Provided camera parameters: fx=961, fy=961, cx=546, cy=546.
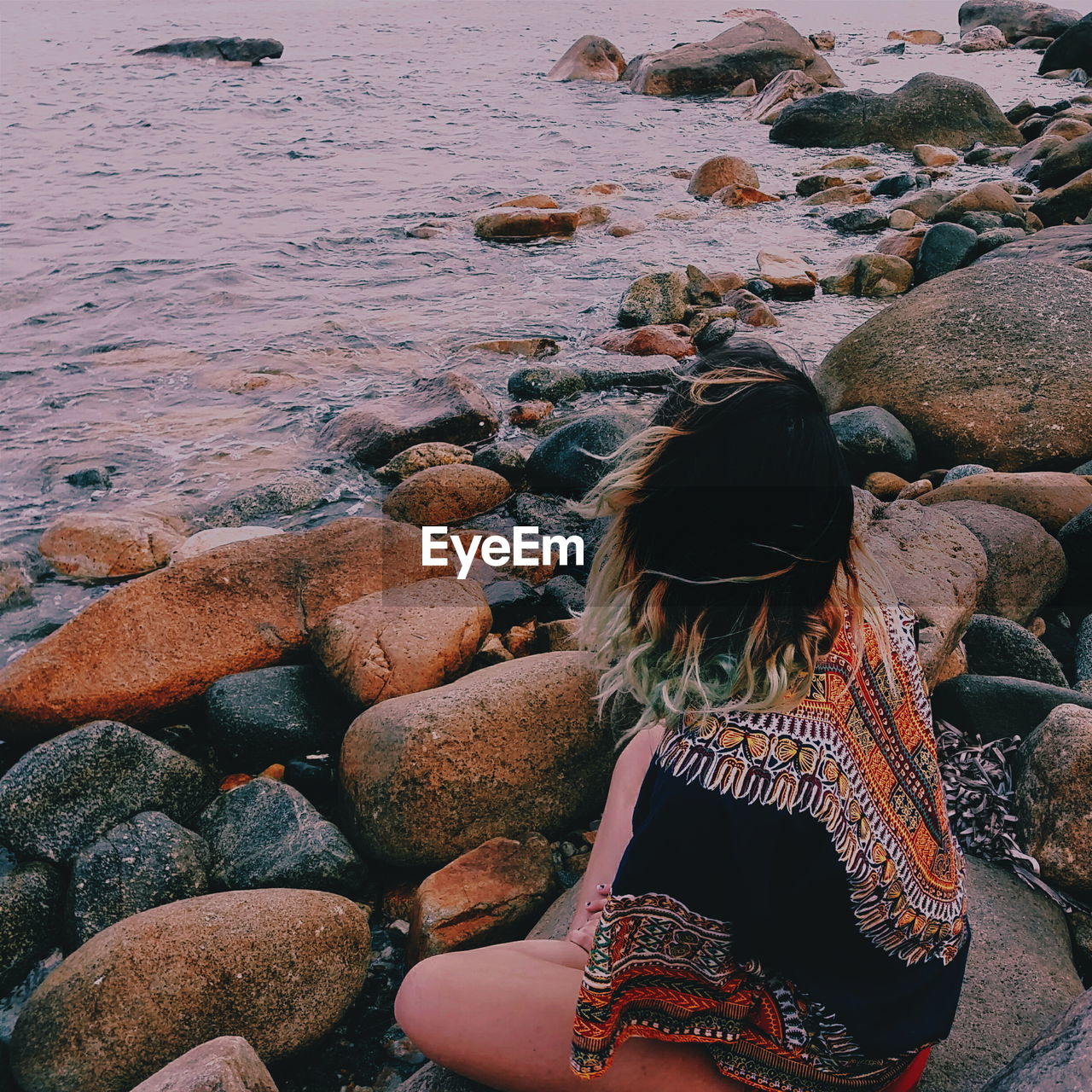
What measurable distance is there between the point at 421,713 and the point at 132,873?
1019mm

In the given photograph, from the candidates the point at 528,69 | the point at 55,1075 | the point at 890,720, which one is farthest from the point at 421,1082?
the point at 528,69

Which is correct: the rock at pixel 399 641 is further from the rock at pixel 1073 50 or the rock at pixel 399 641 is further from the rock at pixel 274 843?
the rock at pixel 1073 50

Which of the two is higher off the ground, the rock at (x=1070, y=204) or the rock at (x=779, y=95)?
the rock at (x=779, y=95)

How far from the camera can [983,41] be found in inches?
896

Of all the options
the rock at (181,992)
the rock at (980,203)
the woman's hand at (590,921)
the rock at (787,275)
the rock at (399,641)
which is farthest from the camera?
the rock at (980,203)

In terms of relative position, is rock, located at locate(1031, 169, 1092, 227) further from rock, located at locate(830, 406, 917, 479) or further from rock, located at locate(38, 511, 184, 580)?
rock, located at locate(38, 511, 184, 580)

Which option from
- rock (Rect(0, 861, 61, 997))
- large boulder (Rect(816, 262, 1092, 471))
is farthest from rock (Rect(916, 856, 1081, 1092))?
large boulder (Rect(816, 262, 1092, 471))

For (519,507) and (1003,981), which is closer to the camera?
(1003,981)

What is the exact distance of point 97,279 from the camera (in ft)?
31.1

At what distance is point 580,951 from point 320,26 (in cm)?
2835

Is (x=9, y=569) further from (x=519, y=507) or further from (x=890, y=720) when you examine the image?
(x=890, y=720)

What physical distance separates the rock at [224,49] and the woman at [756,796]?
23.0 m

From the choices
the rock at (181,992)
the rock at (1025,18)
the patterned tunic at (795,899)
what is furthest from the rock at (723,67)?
the patterned tunic at (795,899)

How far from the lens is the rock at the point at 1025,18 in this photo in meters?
22.9
